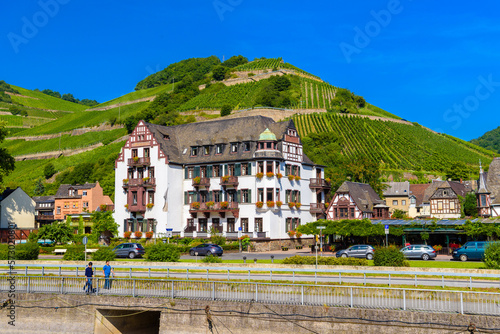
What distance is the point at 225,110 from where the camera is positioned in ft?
453

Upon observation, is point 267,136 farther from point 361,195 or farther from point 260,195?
point 361,195

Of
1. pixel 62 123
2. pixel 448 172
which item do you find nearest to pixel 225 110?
pixel 448 172

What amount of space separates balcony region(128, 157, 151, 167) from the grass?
86.7 metres

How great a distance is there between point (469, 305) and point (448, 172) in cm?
9642

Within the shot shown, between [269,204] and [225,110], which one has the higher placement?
[225,110]

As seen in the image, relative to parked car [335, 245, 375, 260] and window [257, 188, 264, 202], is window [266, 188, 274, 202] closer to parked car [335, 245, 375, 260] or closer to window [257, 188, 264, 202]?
window [257, 188, 264, 202]

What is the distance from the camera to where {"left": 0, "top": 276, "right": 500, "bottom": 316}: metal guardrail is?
19656 mm

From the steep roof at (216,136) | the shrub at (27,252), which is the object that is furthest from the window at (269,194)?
the shrub at (27,252)

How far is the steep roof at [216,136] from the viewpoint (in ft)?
222

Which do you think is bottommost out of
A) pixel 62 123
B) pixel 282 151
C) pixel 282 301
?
pixel 282 301

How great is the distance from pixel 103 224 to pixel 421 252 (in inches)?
1628

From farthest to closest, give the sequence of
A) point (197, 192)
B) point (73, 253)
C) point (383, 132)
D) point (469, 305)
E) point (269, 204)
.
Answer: point (383, 132) < point (197, 192) < point (269, 204) < point (73, 253) < point (469, 305)

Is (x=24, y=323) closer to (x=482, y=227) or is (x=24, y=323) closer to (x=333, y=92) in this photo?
(x=482, y=227)

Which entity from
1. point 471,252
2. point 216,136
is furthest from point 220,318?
point 216,136
